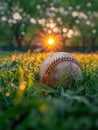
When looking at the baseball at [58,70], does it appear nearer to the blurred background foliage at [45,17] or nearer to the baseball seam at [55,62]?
the baseball seam at [55,62]

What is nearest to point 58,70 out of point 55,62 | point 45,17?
point 55,62

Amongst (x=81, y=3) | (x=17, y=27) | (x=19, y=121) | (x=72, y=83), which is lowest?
(x=19, y=121)

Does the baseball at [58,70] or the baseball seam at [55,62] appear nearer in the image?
the baseball at [58,70]

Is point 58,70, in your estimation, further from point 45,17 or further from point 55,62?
point 45,17

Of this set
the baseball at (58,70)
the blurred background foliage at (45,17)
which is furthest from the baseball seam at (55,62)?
the blurred background foliage at (45,17)

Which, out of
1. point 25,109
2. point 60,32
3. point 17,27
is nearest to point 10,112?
point 25,109

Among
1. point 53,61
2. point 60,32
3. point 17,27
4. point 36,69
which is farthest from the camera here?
point 60,32

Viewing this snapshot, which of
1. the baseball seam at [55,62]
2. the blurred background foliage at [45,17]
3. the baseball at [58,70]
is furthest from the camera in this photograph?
the blurred background foliage at [45,17]

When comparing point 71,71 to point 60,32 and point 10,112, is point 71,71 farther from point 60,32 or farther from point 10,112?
point 60,32
